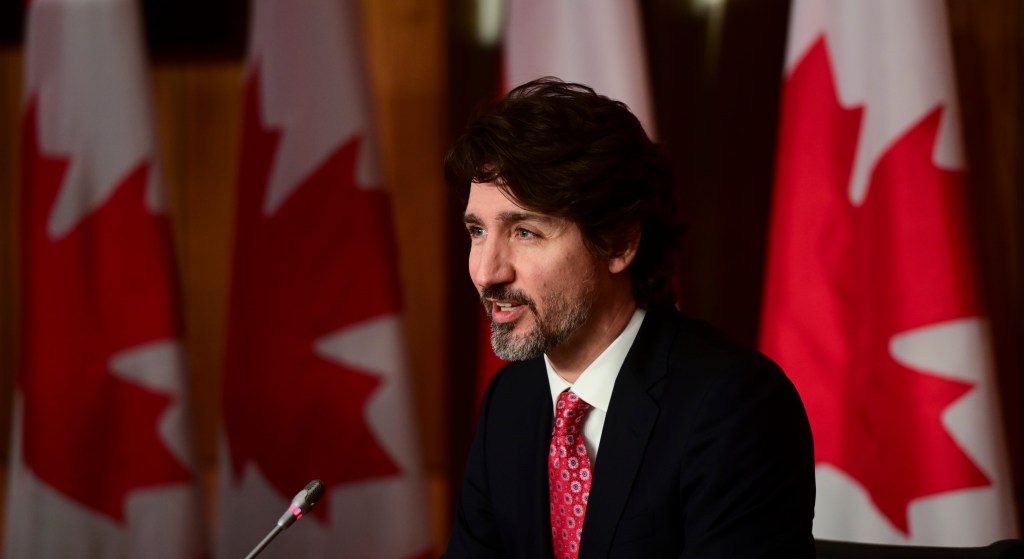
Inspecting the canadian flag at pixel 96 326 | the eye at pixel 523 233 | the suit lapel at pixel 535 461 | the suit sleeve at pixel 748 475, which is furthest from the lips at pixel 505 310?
the canadian flag at pixel 96 326

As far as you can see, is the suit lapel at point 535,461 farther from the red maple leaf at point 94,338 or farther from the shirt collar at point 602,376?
the red maple leaf at point 94,338

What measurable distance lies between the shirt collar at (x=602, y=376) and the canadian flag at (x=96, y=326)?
59.6 inches

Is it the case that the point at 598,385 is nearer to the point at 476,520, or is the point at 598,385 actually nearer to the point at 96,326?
the point at 476,520

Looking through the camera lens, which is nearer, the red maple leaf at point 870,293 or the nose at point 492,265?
the nose at point 492,265

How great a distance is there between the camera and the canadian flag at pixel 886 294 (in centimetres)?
230

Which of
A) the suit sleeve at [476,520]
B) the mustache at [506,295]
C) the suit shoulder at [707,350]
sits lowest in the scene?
the suit sleeve at [476,520]

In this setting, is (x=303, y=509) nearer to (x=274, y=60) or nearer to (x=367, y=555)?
(x=367, y=555)

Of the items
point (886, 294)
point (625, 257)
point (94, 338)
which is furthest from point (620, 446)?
point (94, 338)

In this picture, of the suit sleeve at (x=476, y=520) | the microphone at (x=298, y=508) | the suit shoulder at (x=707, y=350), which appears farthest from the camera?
the suit sleeve at (x=476, y=520)

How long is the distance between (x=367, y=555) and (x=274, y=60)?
4.63 feet

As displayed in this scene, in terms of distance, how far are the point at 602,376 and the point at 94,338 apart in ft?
5.58

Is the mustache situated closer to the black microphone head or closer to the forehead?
the forehead

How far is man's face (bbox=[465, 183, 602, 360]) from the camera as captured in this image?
1.51m

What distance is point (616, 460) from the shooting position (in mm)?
1487
